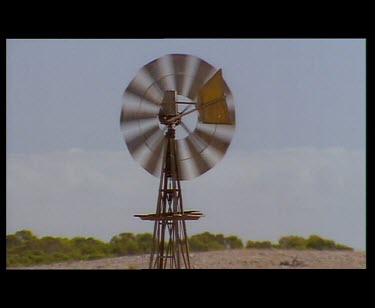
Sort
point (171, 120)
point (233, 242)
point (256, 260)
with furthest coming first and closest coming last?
point (233, 242)
point (256, 260)
point (171, 120)

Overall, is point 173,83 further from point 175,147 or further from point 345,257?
point 345,257

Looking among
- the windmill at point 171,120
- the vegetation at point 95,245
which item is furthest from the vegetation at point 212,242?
the windmill at point 171,120

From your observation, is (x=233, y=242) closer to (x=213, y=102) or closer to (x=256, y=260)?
(x=256, y=260)

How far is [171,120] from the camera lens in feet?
30.4

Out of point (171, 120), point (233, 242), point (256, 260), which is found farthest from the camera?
point (233, 242)

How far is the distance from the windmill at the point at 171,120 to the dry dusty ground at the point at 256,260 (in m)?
4.50

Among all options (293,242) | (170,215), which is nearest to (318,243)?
(293,242)

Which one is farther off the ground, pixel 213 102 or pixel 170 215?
pixel 213 102

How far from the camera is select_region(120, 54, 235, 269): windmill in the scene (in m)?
9.30

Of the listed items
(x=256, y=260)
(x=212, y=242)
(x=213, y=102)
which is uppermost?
(x=213, y=102)

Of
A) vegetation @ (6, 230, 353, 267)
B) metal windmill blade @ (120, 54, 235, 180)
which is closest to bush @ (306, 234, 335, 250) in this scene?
vegetation @ (6, 230, 353, 267)

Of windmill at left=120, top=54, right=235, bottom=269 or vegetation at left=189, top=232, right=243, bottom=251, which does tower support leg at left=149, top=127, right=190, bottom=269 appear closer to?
windmill at left=120, top=54, right=235, bottom=269

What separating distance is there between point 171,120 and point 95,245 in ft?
22.4

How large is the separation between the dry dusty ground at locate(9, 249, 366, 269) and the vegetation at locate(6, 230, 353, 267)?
197 millimetres
